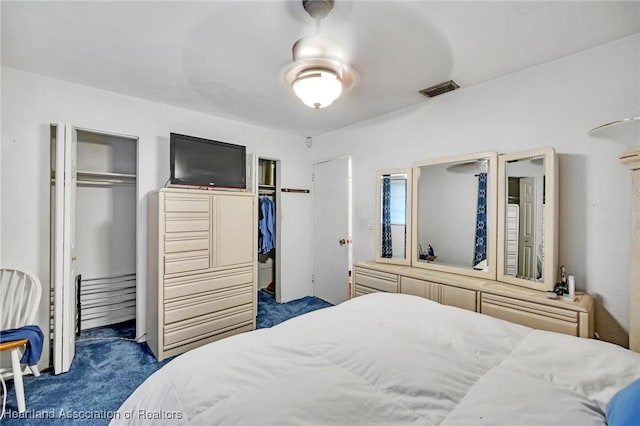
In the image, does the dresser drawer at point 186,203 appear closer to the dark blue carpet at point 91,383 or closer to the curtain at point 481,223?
the dark blue carpet at point 91,383

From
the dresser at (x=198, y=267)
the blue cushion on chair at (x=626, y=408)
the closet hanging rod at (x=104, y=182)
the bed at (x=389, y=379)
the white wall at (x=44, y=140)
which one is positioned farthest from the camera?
the closet hanging rod at (x=104, y=182)

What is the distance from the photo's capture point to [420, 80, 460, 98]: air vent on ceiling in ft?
7.80

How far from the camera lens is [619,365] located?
1034 mm

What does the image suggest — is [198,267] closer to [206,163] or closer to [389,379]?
[206,163]

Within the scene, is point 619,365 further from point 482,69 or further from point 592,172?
point 482,69

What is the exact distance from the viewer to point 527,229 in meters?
2.08

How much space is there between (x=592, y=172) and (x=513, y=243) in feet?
2.22

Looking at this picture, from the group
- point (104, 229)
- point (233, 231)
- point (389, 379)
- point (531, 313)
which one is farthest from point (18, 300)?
point (531, 313)

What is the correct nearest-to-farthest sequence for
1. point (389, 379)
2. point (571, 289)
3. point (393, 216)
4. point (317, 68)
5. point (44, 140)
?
point (389, 379), point (317, 68), point (571, 289), point (44, 140), point (393, 216)

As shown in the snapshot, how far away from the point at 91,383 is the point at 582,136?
3.95 metres

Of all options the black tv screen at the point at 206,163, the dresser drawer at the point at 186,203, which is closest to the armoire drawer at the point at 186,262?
the dresser drawer at the point at 186,203

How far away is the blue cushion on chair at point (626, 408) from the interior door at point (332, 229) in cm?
286

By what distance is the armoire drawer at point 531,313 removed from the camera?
1.67 m

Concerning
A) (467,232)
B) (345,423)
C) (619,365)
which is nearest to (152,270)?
(345,423)
